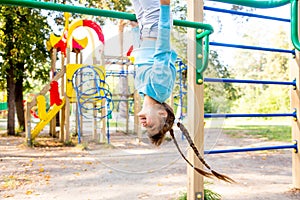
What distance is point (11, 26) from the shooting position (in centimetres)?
879

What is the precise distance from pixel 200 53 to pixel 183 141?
80cm

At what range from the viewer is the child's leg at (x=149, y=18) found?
6.30ft

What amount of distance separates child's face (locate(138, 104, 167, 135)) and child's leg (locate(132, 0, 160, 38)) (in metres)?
0.40

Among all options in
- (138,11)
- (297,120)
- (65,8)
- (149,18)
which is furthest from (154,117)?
(297,120)

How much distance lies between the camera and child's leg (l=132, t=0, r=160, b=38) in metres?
1.92

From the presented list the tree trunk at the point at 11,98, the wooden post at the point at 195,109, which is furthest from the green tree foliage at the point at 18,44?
the wooden post at the point at 195,109

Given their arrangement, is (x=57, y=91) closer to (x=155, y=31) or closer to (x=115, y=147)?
(x=115, y=147)

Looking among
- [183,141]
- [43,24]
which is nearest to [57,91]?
[43,24]

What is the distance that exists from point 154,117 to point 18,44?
780 cm

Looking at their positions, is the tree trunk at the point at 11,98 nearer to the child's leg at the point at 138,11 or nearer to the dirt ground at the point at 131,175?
the dirt ground at the point at 131,175

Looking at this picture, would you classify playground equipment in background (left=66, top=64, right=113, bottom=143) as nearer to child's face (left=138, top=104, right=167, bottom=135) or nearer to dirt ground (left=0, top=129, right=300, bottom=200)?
dirt ground (left=0, top=129, right=300, bottom=200)

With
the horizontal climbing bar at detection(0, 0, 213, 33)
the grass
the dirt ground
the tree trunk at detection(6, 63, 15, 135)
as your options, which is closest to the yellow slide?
the dirt ground

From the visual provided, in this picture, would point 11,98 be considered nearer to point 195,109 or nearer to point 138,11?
point 195,109

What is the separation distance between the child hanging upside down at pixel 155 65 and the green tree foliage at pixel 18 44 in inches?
290
